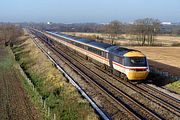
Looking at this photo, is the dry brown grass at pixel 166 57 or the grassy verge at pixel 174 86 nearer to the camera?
the grassy verge at pixel 174 86

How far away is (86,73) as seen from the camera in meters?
35.4

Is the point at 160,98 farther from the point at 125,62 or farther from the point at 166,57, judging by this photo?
the point at 166,57

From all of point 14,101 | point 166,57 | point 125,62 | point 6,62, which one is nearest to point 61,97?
point 14,101

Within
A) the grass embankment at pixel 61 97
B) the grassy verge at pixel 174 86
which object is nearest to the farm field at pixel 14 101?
the grass embankment at pixel 61 97

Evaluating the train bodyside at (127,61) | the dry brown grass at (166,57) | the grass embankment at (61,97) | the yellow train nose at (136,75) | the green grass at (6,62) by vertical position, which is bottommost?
the green grass at (6,62)

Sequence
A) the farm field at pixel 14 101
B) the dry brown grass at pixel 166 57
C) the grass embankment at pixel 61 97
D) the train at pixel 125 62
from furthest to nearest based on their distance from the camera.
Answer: the dry brown grass at pixel 166 57 < the train at pixel 125 62 < the farm field at pixel 14 101 < the grass embankment at pixel 61 97

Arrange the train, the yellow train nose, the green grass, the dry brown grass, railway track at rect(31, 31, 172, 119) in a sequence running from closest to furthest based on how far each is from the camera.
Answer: railway track at rect(31, 31, 172, 119)
the yellow train nose
the train
the dry brown grass
the green grass

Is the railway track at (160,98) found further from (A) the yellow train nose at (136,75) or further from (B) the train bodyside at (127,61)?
(B) the train bodyside at (127,61)

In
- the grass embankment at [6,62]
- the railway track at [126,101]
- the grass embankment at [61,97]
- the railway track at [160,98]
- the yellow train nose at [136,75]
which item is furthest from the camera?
the grass embankment at [6,62]

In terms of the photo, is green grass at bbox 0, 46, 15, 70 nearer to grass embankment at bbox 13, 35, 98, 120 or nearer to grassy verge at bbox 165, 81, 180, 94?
grass embankment at bbox 13, 35, 98, 120

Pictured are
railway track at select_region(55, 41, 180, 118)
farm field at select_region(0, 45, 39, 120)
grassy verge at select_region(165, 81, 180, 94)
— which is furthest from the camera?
A: grassy verge at select_region(165, 81, 180, 94)

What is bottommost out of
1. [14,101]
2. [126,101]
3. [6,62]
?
[6,62]

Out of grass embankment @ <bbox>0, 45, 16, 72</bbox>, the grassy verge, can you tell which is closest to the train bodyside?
the grassy verge

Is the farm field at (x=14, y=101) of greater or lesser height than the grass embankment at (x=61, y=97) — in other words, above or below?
below
